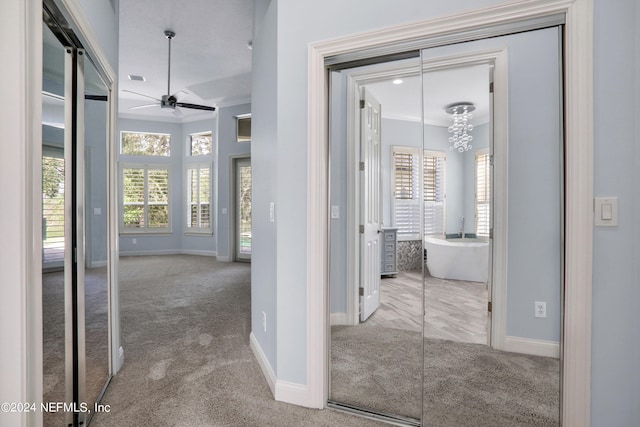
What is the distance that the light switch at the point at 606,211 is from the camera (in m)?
1.43

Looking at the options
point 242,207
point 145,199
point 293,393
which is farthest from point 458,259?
point 145,199

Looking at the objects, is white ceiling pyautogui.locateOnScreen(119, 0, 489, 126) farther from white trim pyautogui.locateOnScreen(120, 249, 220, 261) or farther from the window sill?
white trim pyautogui.locateOnScreen(120, 249, 220, 261)

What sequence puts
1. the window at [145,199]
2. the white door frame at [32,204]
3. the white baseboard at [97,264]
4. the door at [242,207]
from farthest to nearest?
1. the window at [145,199]
2. the door at [242,207]
3. the white baseboard at [97,264]
4. the white door frame at [32,204]

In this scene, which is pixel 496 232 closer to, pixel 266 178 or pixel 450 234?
pixel 450 234

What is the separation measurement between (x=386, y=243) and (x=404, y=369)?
81cm

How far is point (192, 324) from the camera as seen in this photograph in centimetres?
335

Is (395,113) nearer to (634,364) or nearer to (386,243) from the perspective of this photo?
(386,243)

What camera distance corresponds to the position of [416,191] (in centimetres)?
236

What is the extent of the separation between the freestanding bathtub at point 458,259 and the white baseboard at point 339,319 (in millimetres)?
613

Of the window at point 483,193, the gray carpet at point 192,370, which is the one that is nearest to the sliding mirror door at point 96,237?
the gray carpet at point 192,370

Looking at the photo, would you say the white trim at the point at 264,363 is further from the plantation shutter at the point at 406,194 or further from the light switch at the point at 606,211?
the light switch at the point at 606,211

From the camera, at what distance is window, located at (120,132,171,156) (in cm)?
791

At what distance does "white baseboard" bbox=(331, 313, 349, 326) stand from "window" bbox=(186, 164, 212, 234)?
6.29m

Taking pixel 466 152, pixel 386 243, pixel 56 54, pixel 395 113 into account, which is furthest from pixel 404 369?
pixel 56 54
